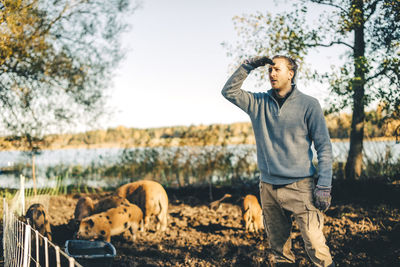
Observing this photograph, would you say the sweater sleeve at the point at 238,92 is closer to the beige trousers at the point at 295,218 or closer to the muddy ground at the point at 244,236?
the beige trousers at the point at 295,218

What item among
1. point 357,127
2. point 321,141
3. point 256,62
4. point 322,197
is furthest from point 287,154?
point 357,127

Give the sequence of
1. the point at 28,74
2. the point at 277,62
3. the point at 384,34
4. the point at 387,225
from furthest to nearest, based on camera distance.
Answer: the point at 28,74, the point at 384,34, the point at 387,225, the point at 277,62

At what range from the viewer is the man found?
3289 millimetres

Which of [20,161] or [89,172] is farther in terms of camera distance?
[89,172]

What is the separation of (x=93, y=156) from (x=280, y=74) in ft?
33.2

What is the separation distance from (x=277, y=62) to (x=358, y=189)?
5774mm

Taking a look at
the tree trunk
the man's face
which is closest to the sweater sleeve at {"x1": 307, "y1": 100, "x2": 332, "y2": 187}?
the man's face

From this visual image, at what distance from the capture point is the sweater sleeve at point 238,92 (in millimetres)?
3500

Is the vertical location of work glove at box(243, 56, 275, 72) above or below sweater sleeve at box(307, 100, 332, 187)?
above

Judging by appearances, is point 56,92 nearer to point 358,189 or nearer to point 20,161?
point 20,161

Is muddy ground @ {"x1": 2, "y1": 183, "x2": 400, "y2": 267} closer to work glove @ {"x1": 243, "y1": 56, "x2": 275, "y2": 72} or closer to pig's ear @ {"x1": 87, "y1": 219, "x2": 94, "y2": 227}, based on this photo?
pig's ear @ {"x1": 87, "y1": 219, "x2": 94, "y2": 227}

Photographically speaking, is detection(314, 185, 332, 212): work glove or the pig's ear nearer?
detection(314, 185, 332, 212): work glove

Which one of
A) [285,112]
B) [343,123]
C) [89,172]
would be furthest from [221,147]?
[285,112]

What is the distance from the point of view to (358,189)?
8.23 metres
